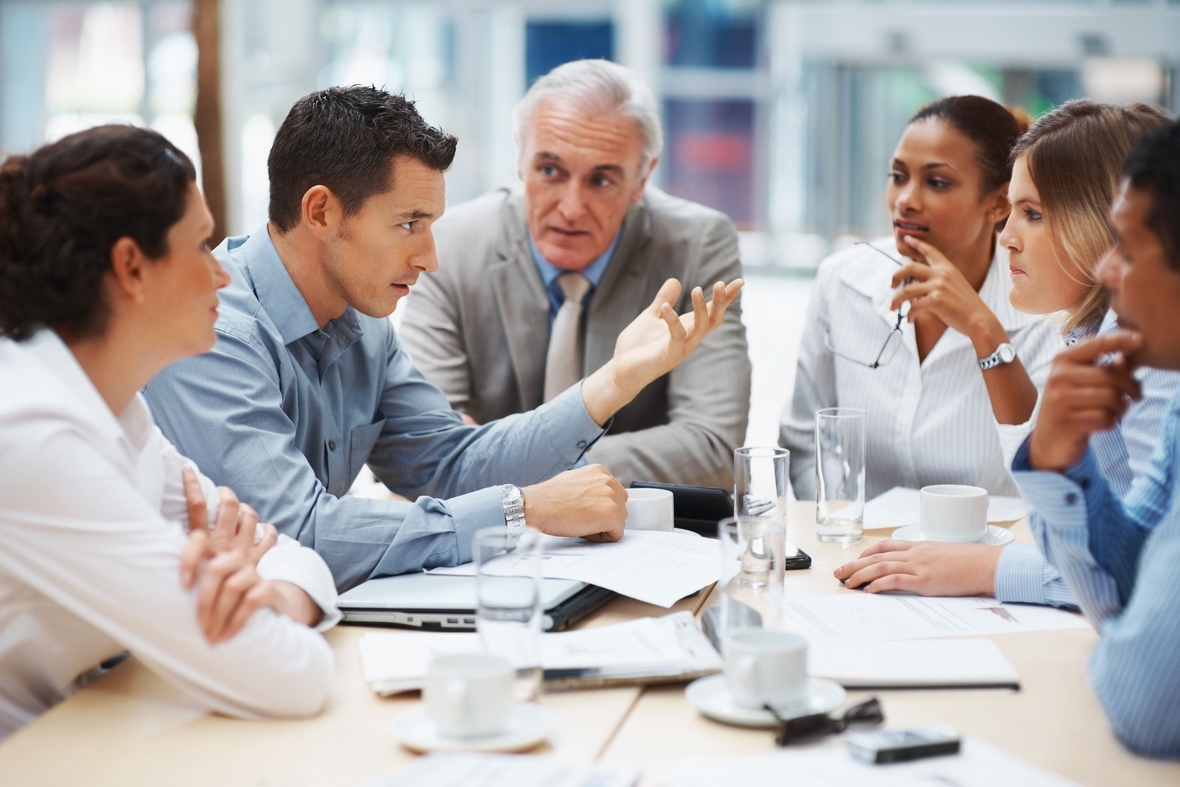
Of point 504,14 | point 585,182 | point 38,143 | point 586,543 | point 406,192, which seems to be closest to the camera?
point 38,143

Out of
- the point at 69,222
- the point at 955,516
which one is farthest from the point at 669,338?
the point at 69,222

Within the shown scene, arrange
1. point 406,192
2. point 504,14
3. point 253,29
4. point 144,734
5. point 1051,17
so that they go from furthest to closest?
point 504,14
point 253,29
point 1051,17
point 406,192
point 144,734

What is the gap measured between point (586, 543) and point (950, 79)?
551 cm

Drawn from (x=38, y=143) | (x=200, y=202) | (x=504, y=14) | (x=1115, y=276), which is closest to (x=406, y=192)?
(x=200, y=202)

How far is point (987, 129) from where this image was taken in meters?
2.40

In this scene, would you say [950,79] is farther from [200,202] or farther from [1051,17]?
[200,202]

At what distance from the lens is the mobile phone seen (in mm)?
1012

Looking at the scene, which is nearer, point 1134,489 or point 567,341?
point 1134,489

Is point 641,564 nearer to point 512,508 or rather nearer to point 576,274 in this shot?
point 512,508

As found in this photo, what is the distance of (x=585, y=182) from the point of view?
8.58 ft

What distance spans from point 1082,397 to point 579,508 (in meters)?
0.71

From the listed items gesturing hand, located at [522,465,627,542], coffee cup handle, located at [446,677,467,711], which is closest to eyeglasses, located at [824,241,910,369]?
gesturing hand, located at [522,465,627,542]

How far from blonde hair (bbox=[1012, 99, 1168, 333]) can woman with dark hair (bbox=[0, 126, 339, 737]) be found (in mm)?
1339

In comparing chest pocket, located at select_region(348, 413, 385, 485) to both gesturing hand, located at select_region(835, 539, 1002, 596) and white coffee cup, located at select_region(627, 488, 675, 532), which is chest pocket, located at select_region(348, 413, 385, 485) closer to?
white coffee cup, located at select_region(627, 488, 675, 532)
